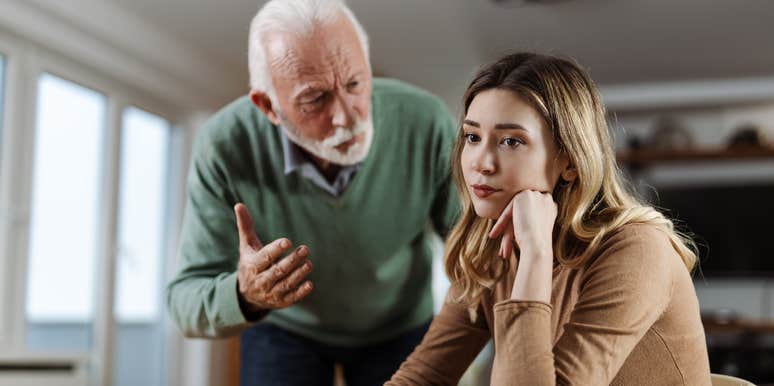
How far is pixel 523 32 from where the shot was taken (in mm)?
5094

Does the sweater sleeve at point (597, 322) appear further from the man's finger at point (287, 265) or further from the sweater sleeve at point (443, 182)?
the sweater sleeve at point (443, 182)

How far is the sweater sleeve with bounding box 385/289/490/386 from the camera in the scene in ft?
4.15

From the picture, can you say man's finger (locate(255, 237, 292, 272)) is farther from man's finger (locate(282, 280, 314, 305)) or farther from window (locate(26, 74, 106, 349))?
window (locate(26, 74, 106, 349))

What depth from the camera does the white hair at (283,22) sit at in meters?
1.35

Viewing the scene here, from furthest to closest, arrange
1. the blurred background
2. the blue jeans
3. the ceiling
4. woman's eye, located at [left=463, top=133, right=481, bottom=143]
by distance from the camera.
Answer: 1. the ceiling
2. the blurred background
3. the blue jeans
4. woman's eye, located at [left=463, top=133, right=481, bottom=143]

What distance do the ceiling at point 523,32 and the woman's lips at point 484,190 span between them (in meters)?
3.34

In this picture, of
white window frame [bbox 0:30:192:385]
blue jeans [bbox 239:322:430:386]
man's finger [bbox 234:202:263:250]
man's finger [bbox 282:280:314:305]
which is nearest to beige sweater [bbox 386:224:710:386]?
man's finger [bbox 282:280:314:305]

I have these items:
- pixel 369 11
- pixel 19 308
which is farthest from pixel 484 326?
pixel 369 11

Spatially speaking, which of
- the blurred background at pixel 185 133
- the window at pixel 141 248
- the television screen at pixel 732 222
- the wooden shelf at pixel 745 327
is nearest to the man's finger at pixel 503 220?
the blurred background at pixel 185 133

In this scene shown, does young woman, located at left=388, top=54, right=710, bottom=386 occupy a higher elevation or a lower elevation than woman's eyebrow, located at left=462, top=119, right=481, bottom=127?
lower

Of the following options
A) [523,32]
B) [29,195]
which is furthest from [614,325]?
[523,32]

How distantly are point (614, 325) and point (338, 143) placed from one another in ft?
1.93

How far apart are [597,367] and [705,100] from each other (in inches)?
234

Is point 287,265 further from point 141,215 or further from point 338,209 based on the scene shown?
point 141,215
